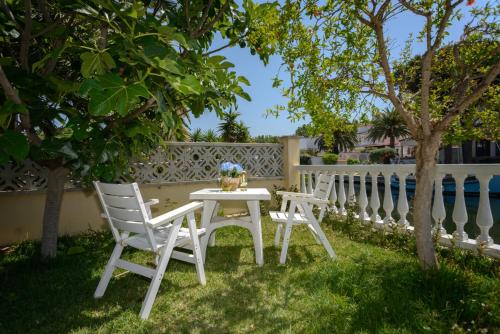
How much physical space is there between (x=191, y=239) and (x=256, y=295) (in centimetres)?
75

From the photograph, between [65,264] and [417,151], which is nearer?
[417,151]

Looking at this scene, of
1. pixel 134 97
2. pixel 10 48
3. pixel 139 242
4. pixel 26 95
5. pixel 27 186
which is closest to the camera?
pixel 134 97

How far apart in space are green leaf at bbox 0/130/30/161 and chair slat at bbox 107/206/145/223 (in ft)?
2.97

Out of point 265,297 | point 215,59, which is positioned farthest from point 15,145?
point 265,297

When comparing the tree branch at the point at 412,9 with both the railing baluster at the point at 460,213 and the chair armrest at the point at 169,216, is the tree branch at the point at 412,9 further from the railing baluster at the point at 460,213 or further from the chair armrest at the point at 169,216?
the chair armrest at the point at 169,216

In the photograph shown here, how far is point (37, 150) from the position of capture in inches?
87.6

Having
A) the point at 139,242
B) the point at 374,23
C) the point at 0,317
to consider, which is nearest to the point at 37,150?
the point at 139,242

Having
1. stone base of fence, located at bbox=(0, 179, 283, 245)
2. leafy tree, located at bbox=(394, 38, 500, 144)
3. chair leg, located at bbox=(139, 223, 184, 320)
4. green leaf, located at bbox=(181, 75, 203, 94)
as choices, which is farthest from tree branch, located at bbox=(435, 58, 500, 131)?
stone base of fence, located at bbox=(0, 179, 283, 245)

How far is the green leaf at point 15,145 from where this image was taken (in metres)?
1.32

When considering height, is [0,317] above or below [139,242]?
below

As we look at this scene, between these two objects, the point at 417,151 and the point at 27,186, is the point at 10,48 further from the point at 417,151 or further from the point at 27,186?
the point at 417,151

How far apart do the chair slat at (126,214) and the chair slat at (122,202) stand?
31mm

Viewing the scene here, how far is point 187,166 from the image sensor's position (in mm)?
5469

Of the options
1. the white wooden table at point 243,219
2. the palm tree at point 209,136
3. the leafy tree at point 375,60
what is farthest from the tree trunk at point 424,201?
the palm tree at point 209,136
